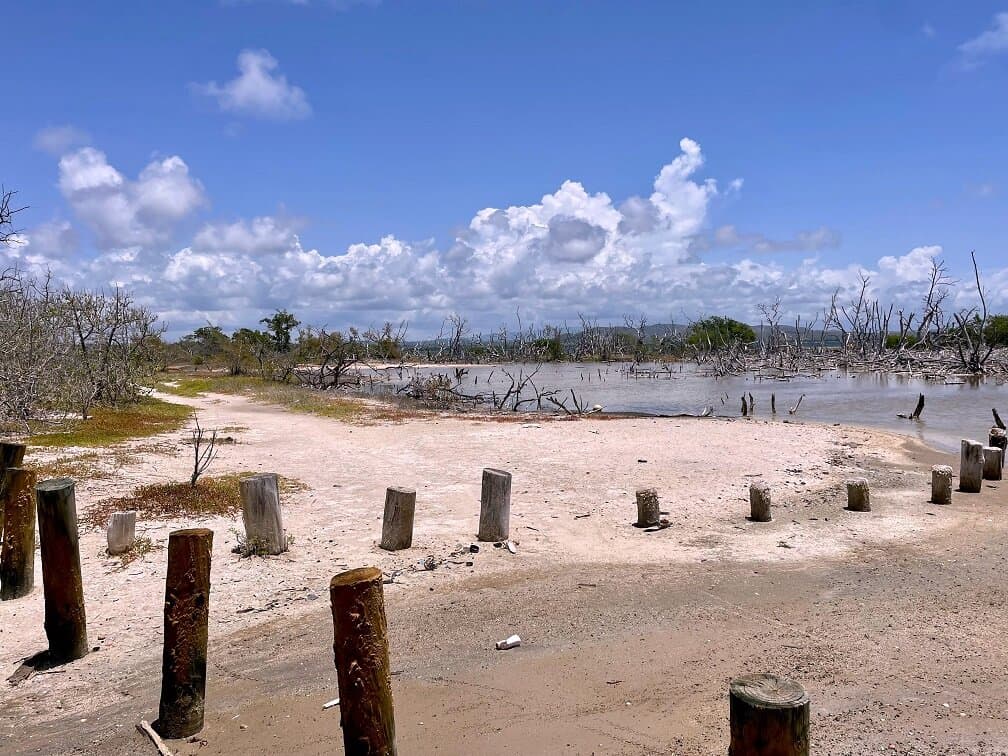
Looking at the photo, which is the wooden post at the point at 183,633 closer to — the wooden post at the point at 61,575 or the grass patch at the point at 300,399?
the wooden post at the point at 61,575

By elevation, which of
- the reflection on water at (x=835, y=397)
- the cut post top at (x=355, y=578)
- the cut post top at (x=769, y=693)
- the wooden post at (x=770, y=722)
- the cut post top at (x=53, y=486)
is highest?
the cut post top at (x=53, y=486)

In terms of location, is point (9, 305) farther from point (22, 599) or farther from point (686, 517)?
point (686, 517)

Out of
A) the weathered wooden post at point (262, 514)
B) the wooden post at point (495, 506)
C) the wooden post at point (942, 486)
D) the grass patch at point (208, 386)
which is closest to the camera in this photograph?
the weathered wooden post at point (262, 514)

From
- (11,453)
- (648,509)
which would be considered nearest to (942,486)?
(648,509)

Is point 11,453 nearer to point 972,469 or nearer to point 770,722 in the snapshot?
point 770,722

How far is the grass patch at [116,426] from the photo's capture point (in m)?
15.7

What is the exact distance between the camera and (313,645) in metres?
6.00

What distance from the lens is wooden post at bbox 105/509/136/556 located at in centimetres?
797

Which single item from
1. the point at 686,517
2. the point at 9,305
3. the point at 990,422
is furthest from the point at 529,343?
the point at 686,517

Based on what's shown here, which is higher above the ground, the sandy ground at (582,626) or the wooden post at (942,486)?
the wooden post at (942,486)

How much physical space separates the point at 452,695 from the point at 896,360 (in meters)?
56.7

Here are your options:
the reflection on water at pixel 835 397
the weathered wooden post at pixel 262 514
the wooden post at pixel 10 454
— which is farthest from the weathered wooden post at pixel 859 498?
the wooden post at pixel 10 454

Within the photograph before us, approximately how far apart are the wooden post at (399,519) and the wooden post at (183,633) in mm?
3695

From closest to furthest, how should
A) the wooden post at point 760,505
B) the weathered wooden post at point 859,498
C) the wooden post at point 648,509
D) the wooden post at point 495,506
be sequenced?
the wooden post at point 495,506
the wooden post at point 648,509
the wooden post at point 760,505
the weathered wooden post at point 859,498
